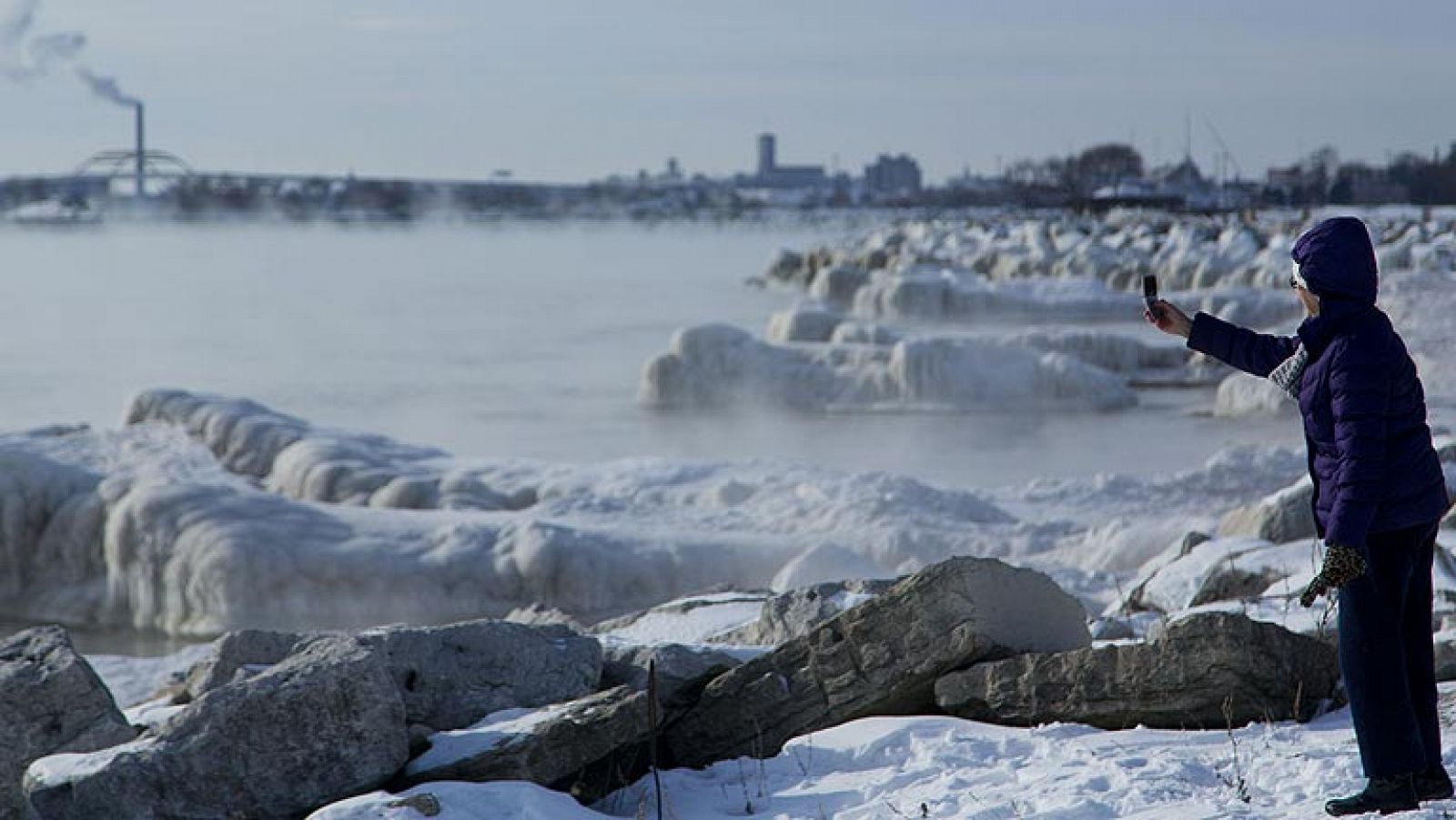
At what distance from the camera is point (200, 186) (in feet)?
439

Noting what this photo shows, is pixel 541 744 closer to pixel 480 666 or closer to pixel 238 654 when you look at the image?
pixel 480 666

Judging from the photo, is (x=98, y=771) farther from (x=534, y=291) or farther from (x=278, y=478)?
(x=534, y=291)

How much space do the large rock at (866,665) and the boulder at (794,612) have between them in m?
1.34

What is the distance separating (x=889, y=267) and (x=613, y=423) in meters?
25.9

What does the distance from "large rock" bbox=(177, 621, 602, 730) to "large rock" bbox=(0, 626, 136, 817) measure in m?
0.52

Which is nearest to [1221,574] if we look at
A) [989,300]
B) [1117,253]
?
[989,300]

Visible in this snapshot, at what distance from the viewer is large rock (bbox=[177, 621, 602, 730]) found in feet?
19.4

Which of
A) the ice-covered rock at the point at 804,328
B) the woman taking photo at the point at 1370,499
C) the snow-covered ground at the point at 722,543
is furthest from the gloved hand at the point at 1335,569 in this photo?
the ice-covered rock at the point at 804,328

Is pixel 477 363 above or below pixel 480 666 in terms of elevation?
below

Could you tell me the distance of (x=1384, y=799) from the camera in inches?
167

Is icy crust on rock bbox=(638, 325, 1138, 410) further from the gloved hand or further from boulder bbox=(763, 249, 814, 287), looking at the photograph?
boulder bbox=(763, 249, 814, 287)

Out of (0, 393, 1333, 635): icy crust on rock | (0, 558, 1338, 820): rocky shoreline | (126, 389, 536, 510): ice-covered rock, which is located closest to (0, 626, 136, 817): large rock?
(0, 558, 1338, 820): rocky shoreline

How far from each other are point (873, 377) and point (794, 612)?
1840cm

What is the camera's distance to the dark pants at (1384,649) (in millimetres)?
4234
